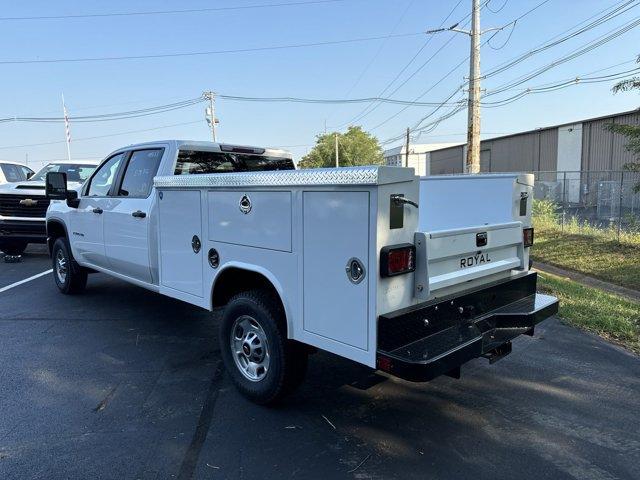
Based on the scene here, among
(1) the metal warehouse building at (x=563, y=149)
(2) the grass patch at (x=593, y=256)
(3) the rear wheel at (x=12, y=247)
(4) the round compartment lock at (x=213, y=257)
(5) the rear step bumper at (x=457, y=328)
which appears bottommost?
(2) the grass patch at (x=593, y=256)

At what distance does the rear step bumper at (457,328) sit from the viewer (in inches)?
118

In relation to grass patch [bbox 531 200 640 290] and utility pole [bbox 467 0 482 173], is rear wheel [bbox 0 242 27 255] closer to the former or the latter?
grass patch [bbox 531 200 640 290]

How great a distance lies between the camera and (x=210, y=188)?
4.12m

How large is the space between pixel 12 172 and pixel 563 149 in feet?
114

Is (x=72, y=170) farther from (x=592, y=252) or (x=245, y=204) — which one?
(x=592, y=252)

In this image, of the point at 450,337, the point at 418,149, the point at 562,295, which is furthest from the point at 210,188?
the point at 418,149

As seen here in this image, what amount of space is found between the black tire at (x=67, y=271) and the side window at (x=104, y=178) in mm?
1149

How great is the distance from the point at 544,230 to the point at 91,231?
13.2m

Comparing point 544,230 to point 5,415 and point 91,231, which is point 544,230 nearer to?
point 91,231

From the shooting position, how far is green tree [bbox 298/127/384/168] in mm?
77375

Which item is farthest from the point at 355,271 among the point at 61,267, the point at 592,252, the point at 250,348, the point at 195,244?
the point at 592,252

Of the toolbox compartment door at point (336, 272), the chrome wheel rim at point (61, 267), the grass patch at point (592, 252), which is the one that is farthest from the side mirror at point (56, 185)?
the grass patch at point (592, 252)

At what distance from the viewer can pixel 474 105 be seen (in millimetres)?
18672

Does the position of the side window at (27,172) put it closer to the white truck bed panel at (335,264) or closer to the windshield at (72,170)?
the windshield at (72,170)
